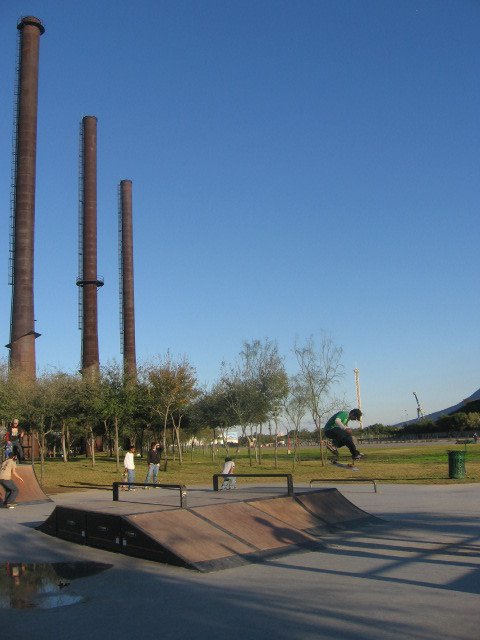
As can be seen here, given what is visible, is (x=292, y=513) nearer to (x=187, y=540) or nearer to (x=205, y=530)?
(x=205, y=530)

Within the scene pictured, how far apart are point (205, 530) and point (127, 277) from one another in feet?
160

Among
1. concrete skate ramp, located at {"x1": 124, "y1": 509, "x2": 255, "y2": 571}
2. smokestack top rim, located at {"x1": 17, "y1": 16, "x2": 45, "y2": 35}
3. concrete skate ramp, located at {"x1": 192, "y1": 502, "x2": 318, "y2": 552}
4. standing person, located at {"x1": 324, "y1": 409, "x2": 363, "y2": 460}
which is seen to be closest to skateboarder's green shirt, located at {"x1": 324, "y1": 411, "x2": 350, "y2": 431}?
standing person, located at {"x1": 324, "y1": 409, "x2": 363, "y2": 460}

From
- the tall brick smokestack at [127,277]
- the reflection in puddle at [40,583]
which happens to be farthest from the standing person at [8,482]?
the tall brick smokestack at [127,277]

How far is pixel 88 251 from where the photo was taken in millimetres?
53156

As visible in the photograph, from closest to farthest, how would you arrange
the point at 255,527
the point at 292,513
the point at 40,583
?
the point at 40,583, the point at 255,527, the point at 292,513

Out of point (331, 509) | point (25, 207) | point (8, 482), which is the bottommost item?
point (331, 509)

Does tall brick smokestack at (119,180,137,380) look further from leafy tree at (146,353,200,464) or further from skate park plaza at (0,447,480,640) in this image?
skate park plaza at (0,447,480,640)

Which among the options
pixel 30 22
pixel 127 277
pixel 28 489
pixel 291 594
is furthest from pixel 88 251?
pixel 291 594

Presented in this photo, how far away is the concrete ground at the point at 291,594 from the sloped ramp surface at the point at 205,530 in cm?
24

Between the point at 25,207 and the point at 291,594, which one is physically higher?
the point at 25,207

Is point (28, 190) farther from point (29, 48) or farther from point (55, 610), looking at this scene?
point (55, 610)

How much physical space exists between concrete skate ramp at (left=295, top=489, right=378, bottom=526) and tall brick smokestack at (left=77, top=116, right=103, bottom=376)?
39.8 m

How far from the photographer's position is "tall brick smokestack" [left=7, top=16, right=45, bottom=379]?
4453cm

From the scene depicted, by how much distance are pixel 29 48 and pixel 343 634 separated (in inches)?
1998
